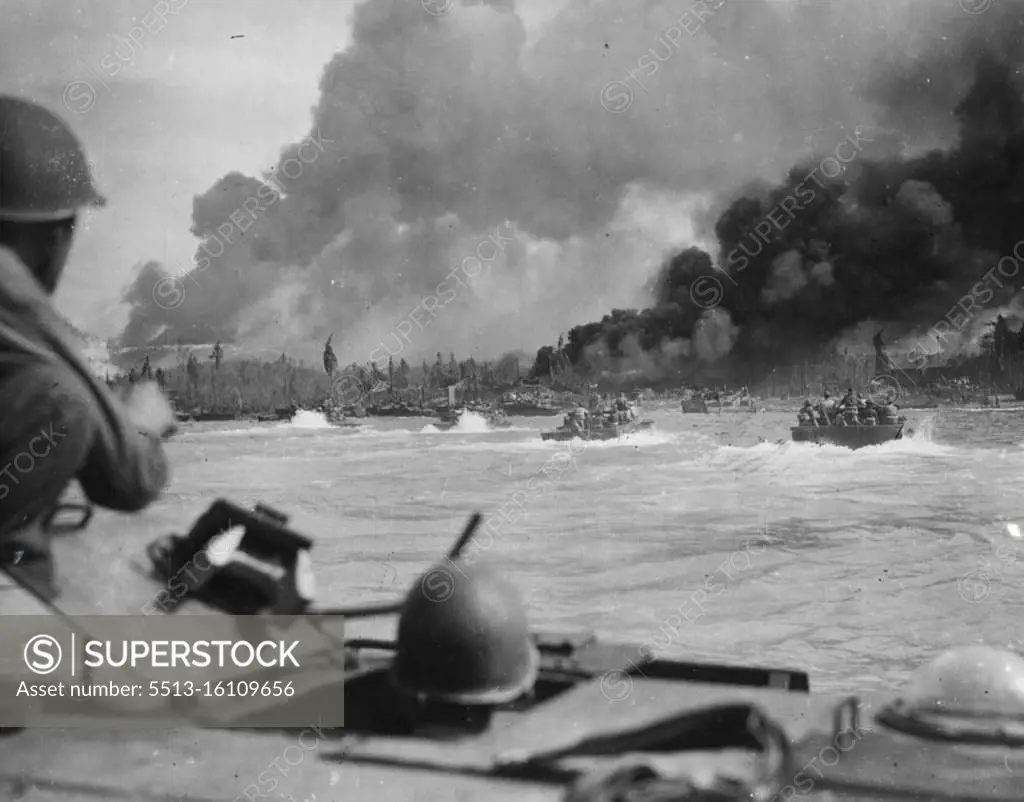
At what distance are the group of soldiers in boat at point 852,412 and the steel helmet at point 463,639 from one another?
4.32ft

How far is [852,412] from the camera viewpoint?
3041 mm

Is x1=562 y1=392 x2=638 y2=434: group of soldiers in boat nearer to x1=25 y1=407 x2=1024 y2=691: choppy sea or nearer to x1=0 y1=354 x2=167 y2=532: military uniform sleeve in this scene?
x1=25 y1=407 x2=1024 y2=691: choppy sea

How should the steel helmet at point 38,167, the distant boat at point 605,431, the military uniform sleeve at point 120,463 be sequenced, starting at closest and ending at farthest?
1. the military uniform sleeve at point 120,463
2. the steel helmet at point 38,167
3. the distant boat at point 605,431

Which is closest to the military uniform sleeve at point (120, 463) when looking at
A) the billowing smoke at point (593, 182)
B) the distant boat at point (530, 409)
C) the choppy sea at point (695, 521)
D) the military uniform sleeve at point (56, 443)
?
the military uniform sleeve at point (56, 443)

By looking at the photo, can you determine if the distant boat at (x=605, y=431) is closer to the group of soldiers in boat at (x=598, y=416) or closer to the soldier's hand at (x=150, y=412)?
the group of soldiers in boat at (x=598, y=416)

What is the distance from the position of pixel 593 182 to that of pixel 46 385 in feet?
5.69

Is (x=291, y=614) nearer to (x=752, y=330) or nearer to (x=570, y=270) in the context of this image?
(x=570, y=270)

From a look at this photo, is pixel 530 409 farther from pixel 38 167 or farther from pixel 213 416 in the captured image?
pixel 38 167

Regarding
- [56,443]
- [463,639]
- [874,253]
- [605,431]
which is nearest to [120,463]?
[56,443]

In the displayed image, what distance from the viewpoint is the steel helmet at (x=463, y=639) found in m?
2.30

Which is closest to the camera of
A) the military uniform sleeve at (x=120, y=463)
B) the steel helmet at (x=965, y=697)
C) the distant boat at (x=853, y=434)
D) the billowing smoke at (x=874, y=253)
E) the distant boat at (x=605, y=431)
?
the steel helmet at (x=965, y=697)

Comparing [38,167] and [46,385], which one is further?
[38,167]

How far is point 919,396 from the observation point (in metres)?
3.09

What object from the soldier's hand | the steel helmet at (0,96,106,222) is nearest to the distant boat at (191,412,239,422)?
the soldier's hand
